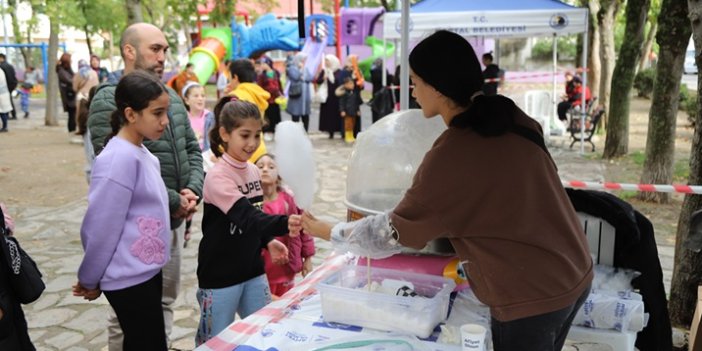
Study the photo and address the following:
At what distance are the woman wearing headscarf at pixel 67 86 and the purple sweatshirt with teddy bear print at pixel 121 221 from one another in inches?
470

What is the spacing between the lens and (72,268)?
5262mm

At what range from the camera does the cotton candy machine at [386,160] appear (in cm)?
288

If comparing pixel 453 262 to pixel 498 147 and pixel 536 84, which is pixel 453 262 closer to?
pixel 498 147

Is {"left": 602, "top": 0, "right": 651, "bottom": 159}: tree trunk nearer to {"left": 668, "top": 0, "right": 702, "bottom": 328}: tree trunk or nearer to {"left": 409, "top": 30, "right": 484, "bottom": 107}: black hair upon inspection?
{"left": 668, "top": 0, "right": 702, "bottom": 328}: tree trunk

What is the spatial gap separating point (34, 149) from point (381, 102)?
6.81 meters

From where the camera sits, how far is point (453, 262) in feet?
8.18

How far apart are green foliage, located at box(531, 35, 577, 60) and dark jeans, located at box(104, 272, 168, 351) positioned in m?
37.8

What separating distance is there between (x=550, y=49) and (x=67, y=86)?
1221 inches

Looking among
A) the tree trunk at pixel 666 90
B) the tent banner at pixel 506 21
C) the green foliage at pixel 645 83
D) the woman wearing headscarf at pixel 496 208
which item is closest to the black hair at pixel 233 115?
the woman wearing headscarf at pixel 496 208

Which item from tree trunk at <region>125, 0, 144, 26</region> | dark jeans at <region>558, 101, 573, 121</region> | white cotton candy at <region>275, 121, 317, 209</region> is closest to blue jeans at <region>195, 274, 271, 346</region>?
white cotton candy at <region>275, 121, 317, 209</region>

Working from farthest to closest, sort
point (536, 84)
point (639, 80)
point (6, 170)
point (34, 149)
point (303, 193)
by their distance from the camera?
point (536, 84) < point (639, 80) < point (34, 149) < point (6, 170) < point (303, 193)

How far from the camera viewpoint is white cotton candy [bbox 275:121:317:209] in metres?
2.18

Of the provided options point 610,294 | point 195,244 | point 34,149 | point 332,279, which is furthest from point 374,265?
point 34,149

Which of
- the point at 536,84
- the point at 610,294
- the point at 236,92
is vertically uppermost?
the point at 236,92
